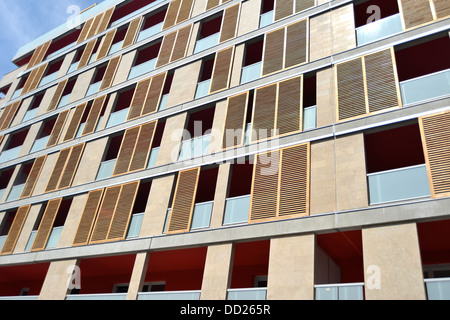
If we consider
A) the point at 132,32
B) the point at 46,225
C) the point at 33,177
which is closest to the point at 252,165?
the point at 46,225

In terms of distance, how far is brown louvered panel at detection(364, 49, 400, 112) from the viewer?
13.4 m

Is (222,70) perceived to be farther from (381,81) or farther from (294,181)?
(294,181)

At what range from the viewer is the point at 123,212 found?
1738cm

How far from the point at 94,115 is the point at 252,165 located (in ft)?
39.3

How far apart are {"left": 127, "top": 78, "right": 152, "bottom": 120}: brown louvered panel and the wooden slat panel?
4.53 metres

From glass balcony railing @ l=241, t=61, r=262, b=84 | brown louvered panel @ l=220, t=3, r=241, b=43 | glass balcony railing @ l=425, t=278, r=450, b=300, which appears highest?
brown louvered panel @ l=220, t=3, r=241, b=43

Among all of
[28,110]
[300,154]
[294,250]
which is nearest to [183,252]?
[294,250]

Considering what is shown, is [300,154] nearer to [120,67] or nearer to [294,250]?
[294,250]

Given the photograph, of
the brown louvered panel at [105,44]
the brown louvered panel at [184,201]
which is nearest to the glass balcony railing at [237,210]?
the brown louvered panel at [184,201]

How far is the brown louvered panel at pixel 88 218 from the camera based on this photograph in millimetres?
17750

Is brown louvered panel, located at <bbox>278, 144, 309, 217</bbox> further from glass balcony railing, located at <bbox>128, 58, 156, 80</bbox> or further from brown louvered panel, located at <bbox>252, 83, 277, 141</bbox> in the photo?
glass balcony railing, located at <bbox>128, 58, 156, 80</bbox>

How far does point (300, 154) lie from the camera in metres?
14.1

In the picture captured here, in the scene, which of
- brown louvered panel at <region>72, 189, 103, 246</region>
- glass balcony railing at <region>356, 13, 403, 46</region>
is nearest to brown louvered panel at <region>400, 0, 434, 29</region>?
glass balcony railing at <region>356, 13, 403, 46</region>
